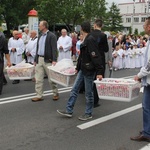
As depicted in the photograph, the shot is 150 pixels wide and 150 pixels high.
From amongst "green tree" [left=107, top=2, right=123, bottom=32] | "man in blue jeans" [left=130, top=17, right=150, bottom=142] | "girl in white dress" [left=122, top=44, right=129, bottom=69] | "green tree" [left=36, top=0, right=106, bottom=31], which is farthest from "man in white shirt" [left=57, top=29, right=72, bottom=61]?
"green tree" [left=107, top=2, right=123, bottom=32]

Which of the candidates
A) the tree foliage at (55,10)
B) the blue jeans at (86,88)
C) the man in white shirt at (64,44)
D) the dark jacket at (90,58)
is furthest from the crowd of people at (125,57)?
the tree foliage at (55,10)

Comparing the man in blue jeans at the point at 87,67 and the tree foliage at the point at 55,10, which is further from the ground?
the tree foliage at the point at 55,10

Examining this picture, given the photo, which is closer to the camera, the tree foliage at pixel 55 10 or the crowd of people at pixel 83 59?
the crowd of people at pixel 83 59

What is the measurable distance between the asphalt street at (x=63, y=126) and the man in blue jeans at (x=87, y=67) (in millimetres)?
273

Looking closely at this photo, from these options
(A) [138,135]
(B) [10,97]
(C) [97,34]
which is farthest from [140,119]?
(B) [10,97]

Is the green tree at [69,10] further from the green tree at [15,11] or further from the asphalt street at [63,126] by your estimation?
the asphalt street at [63,126]

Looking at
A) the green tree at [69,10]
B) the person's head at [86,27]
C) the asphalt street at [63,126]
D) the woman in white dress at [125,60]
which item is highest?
the green tree at [69,10]

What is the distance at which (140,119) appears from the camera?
249 inches

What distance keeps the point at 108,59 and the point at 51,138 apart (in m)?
3.77

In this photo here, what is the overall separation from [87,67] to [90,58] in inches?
7.0

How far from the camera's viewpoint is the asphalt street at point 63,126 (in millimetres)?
4910

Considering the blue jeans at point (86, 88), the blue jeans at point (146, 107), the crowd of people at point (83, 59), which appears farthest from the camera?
the blue jeans at point (86, 88)

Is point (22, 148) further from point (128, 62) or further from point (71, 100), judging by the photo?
point (128, 62)

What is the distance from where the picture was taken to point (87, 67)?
19.4 ft
